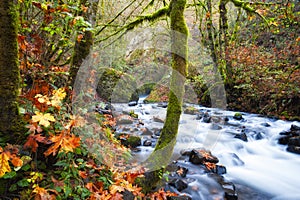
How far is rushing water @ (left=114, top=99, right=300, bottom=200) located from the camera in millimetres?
4906

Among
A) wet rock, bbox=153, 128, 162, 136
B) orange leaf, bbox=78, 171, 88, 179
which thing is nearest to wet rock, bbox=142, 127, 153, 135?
wet rock, bbox=153, 128, 162, 136

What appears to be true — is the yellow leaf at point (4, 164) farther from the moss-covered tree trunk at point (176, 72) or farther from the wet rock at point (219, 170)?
the wet rock at point (219, 170)

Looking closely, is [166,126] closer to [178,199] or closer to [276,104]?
[178,199]

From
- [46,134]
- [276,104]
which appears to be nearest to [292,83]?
[276,104]

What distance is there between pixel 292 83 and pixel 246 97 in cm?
225

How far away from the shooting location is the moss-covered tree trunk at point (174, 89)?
320 cm

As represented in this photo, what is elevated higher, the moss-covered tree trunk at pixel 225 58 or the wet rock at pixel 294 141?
the moss-covered tree trunk at pixel 225 58

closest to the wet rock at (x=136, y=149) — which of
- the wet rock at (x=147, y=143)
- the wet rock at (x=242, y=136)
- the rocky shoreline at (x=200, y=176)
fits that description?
the rocky shoreline at (x=200, y=176)

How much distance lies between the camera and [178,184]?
4.07 m

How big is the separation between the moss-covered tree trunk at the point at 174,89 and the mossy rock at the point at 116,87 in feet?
23.5

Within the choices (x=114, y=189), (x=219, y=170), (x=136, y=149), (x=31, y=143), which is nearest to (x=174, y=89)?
(x=114, y=189)

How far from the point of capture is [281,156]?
6.28m

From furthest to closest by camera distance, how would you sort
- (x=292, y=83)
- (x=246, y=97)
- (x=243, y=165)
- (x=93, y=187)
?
(x=246, y=97)
(x=292, y=83)
(x=243, y=165)
(x=93, y=187)

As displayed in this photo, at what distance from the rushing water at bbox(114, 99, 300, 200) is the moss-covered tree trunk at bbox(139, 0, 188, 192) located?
5.91 feet
